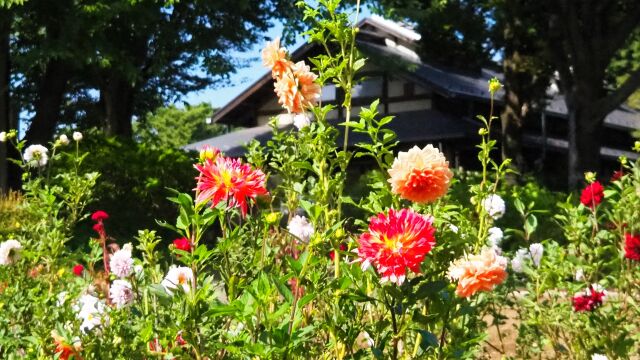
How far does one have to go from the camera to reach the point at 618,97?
1677 centimetres

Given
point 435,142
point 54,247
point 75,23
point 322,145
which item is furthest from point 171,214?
point 322,145

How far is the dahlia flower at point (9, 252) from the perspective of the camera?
318 cm

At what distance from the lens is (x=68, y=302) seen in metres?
2.72

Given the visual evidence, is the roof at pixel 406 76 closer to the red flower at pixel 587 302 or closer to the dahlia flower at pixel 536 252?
the dahlia flower at pixel 536 252

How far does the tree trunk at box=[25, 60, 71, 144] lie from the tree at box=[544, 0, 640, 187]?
11.8 metres

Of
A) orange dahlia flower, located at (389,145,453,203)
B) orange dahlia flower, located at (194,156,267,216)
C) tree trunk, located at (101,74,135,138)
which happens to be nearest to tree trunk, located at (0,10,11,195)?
tree trunk, located at (101,74,135,138)

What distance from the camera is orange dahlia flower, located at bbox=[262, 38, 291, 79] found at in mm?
2461

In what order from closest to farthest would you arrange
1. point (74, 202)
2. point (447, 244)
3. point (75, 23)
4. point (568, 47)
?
point (447, 244) < point (74, 202) < point (75, 23) < point (568, 47)

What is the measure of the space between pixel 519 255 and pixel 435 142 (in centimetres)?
1773

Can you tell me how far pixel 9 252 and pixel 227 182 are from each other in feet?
5.55

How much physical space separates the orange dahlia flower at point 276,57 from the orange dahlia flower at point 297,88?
0.02 m

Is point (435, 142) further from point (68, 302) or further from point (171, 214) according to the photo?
point (68, 302)

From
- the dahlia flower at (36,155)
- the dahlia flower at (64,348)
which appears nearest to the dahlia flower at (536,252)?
the dahlia flower at (64,348)

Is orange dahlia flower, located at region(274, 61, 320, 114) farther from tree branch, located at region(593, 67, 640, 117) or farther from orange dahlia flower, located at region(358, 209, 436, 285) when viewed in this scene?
tree branch, located at region(593, 67, 640, 117)
